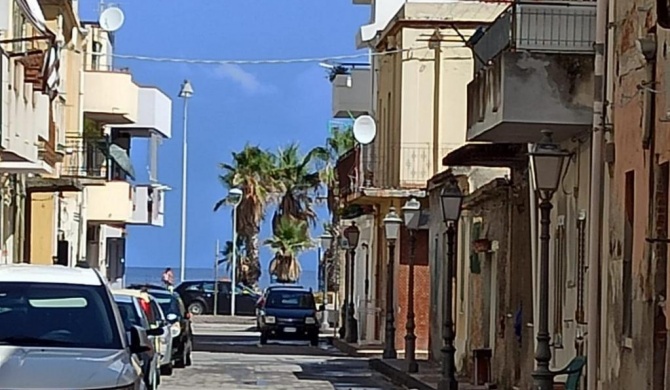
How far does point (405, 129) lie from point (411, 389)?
14.7 metres

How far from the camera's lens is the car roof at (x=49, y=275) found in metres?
14.1

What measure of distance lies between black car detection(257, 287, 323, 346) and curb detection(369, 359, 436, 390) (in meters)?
10.6

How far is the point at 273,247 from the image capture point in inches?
3009

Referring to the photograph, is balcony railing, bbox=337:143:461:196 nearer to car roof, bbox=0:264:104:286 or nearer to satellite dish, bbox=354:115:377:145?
satellite dish, bbox=354:115:377:145

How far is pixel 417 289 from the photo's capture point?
42125mm

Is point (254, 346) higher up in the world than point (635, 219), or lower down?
lower down

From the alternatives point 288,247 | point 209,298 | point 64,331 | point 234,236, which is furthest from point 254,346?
point 64,331

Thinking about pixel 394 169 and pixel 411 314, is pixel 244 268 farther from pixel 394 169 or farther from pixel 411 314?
pixel 411 314

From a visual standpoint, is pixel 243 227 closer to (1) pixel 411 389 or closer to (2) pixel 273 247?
Answer: (2) pixel 273 247

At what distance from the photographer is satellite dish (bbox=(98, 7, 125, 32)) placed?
48.6 metres

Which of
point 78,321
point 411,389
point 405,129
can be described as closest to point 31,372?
point 78,321

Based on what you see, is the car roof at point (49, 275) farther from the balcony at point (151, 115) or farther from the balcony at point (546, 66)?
the balcony at point (151, 115)

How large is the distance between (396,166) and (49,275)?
29.4 meters

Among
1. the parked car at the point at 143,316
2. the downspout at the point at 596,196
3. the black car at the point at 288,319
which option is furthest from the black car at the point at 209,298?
the downspout at the point at 596,196
